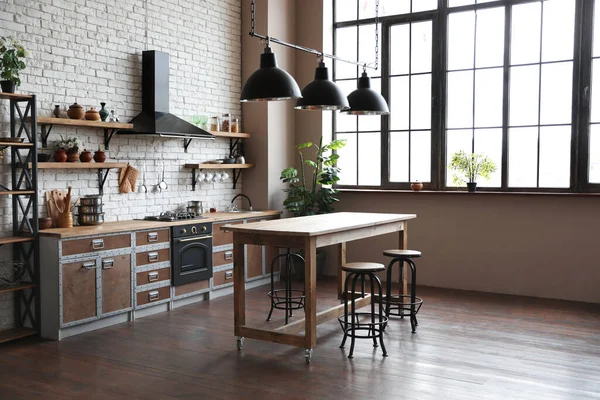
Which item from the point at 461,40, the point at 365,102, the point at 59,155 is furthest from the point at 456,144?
the point at 59,155

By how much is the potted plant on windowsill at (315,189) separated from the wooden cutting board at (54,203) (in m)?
2.88

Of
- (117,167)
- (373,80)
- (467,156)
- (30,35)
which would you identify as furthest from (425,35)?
(30,35)

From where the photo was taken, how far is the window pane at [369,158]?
8.21 meters

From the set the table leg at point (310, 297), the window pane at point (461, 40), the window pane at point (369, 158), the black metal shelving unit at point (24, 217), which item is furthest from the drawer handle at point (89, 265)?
the window pane at point (461, 40)

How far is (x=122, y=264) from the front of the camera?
5801 mm

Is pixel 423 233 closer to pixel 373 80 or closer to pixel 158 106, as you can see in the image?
pixel 373 80

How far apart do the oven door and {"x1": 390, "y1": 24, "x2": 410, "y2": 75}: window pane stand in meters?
3.34

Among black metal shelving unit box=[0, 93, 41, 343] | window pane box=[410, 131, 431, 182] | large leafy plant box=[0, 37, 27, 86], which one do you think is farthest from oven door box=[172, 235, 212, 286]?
window pane box=[410, 131, 431, 182]

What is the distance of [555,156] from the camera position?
704 centimetres

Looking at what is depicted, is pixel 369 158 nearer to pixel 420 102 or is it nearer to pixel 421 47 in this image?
pixel 420 102

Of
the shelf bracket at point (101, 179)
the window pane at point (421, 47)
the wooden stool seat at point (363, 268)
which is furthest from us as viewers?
the window pane at point (421, 47)

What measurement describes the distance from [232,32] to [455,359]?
524 centimetres

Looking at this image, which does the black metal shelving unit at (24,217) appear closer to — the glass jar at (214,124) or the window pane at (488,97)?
the glass jar at (214,124)

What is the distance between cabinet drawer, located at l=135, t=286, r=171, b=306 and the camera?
602 centimetres
